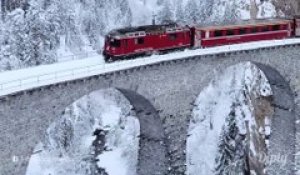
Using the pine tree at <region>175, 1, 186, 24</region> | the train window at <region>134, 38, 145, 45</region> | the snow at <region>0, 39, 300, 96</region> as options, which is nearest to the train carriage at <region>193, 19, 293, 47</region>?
the snow at <region>0, 39, 300, 96</region>

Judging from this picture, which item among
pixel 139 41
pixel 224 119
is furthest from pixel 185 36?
pixel 224 119

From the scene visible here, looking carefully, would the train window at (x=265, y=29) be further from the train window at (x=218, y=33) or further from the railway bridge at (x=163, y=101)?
the train window at (x=218, y=33)

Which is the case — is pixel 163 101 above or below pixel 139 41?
below

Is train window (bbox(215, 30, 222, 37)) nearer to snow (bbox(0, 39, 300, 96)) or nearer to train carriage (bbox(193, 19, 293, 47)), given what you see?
train carriage (bbox(193, 19, 293, 47))

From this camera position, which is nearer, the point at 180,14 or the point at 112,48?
the point at 112,48

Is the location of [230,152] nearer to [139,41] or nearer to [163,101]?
[163,101]

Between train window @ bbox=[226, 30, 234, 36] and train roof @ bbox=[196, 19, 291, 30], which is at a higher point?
train roof @ bbox=[196, 19, 291, 30]
